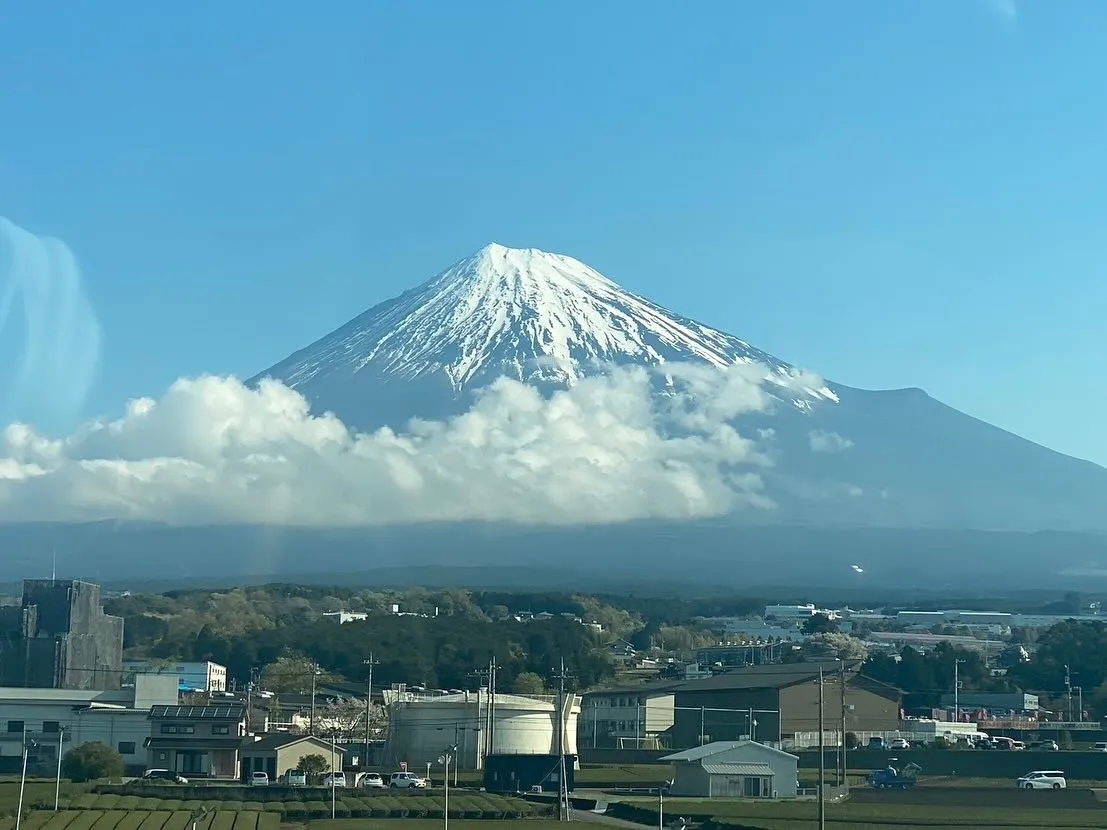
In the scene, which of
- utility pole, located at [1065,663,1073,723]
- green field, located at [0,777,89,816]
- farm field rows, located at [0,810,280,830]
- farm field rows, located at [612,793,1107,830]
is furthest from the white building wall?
utility pole, located at [1065,663,1073,723]

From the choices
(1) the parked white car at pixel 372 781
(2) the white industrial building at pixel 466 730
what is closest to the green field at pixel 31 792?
(1) the parked white car at pixel 372 781

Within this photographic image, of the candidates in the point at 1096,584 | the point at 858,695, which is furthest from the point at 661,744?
the point at 1096,584

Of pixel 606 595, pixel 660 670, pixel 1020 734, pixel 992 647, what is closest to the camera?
pixel 1020 734

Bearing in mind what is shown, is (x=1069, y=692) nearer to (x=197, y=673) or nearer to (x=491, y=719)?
(x=491, y=719)

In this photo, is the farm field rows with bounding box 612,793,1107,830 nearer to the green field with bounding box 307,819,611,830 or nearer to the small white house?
the green field with bounding box 307,819,611,830

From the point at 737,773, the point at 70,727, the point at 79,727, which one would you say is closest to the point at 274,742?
the point at 79,727

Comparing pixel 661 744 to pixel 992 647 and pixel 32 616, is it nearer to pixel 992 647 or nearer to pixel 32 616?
pixel 32 616

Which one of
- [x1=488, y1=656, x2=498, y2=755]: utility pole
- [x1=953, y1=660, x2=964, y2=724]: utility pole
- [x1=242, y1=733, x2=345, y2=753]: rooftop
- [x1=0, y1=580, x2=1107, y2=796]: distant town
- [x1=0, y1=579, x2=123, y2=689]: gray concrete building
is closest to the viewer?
[x1=242, y1=733, x2=345, y2=753]: rooftop
